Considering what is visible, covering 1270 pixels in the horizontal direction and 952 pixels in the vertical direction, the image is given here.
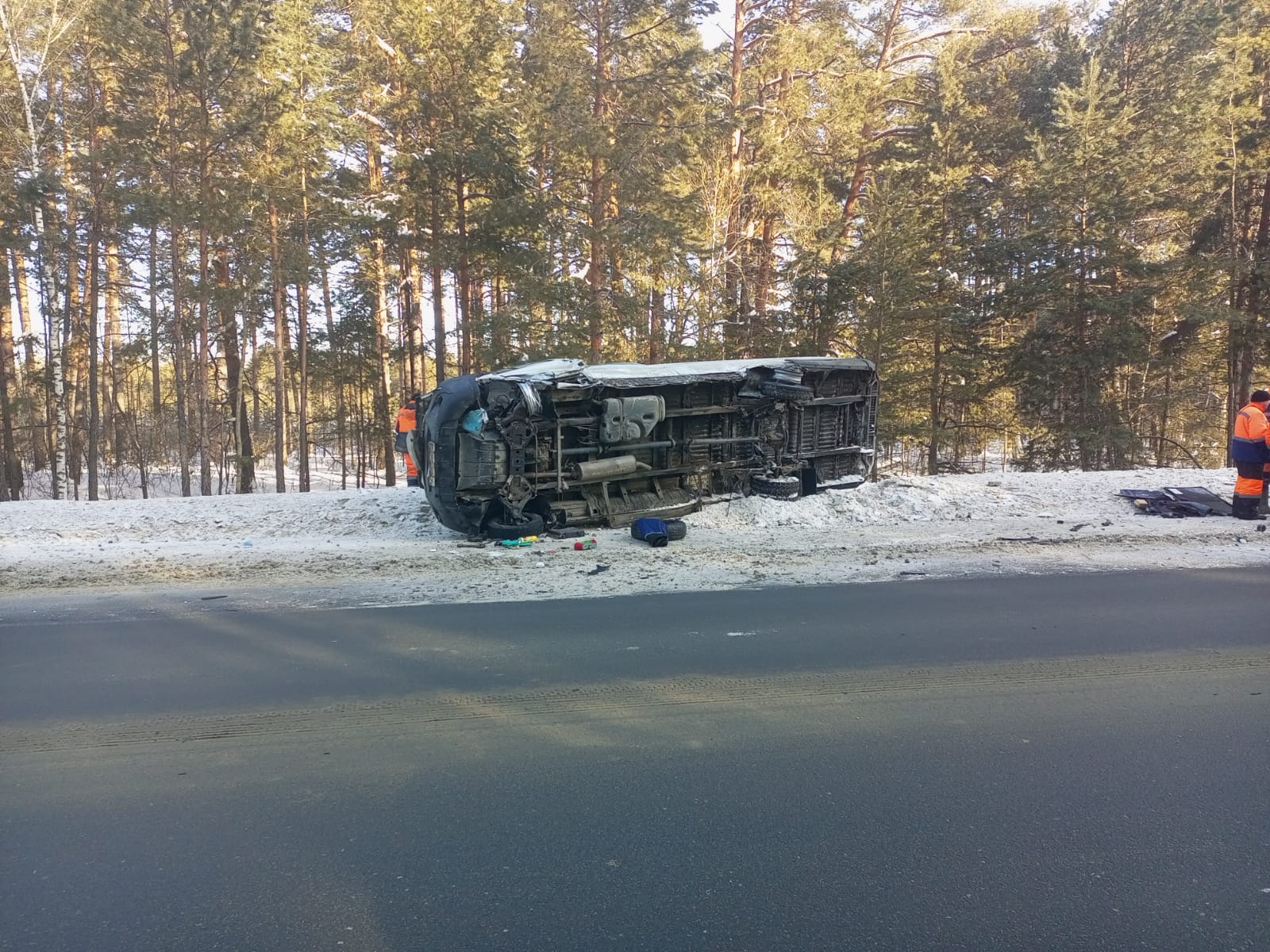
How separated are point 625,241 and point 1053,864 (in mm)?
16149

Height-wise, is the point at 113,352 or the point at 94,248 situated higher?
the point at 94,248

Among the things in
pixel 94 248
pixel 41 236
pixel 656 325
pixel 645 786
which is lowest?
pixel 645 786

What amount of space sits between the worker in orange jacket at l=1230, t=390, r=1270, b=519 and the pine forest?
9.45m

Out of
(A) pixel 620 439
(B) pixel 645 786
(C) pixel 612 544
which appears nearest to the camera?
(B) pixel 645 786

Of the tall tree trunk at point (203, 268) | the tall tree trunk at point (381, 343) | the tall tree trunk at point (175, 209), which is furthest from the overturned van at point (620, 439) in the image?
the tall tree trunk at point (381, 343)

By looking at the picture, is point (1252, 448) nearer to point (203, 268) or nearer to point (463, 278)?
point (463, 278)

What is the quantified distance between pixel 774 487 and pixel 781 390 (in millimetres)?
1623

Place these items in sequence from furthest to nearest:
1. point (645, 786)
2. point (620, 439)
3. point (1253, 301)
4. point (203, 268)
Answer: point (1253, 301), point (203, 268), point (620, 439), point (645, 786)

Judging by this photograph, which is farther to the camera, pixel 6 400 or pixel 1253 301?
pixel 6 400

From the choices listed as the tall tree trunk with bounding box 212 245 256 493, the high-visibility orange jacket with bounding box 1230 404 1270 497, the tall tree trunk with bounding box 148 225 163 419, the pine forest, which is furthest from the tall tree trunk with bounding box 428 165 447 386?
the high-visibility orange jacket with bounding box 1230 404 1270 497

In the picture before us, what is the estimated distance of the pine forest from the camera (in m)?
17.2

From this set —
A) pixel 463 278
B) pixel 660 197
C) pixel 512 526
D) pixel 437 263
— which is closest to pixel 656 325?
pixel 660 197

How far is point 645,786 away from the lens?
348 cm

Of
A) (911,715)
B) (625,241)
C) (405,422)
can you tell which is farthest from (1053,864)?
(625,241)
